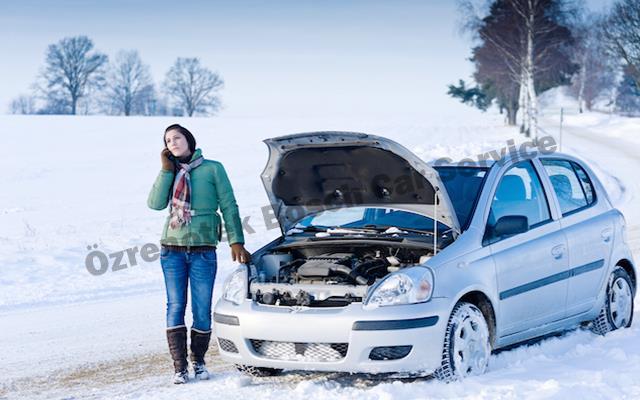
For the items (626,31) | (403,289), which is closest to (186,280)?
(403,289)

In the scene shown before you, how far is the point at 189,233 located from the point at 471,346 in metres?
2.16

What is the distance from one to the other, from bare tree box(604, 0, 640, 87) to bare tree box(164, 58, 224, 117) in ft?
209

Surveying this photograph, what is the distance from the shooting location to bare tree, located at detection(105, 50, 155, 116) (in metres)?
102

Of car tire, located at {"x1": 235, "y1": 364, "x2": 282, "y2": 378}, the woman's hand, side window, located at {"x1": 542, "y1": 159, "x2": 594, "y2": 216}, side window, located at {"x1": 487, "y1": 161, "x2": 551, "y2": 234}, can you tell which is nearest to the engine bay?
the woman's hand

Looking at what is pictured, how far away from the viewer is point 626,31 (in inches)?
1982

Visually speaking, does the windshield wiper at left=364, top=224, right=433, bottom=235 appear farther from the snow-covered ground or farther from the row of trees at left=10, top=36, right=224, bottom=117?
the row of trees at left=10, top=36, right=224, bottom=117

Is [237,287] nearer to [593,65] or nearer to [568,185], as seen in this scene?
[568,185]

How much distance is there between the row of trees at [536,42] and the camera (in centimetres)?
4150

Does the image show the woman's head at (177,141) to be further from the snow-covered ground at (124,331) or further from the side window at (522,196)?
the side window at (522,196)

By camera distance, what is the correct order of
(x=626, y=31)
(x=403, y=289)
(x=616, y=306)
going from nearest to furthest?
1. (x=403, y=289)
2. (x=616, y=306)
3. (x=626, y=31)

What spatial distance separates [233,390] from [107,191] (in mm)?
22087

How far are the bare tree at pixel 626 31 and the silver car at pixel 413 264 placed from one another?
4592 centimetres

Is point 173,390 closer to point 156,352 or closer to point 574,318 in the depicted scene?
point 156,352

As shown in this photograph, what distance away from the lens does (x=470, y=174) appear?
23.0ft
